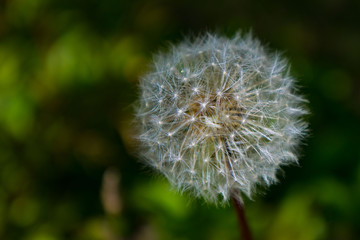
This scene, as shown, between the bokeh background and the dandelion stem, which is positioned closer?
the dandelion stem

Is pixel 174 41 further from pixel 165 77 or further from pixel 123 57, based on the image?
pixel 165 77

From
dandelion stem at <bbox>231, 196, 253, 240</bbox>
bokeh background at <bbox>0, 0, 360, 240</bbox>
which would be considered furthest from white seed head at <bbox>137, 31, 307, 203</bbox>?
bokeh background at <bbox>0, 0, 360, 240</bbox>

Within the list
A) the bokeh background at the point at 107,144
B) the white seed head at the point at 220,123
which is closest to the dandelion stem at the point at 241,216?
the white seed head at the point at 220,123

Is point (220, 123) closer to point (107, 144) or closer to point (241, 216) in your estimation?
point (241, 216)

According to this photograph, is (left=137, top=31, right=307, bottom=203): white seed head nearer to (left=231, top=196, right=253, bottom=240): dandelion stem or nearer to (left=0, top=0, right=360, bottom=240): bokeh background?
(left=231, top=196, right=253, bottom=240): dandelion stem

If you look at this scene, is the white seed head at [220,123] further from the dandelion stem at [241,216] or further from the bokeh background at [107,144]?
the bokeh background at [107,144]

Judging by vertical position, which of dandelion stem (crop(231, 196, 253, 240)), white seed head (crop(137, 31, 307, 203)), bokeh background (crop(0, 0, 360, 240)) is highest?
white seed head (crop(137, 31, 307, 203))

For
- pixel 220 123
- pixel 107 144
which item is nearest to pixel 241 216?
pixel 220 123
